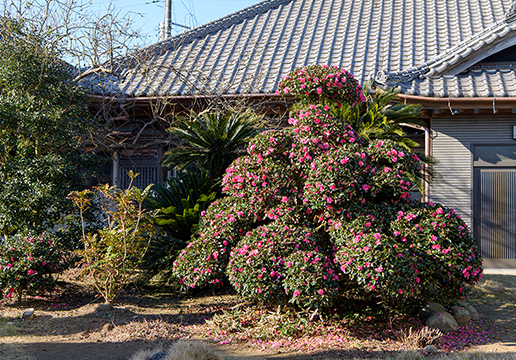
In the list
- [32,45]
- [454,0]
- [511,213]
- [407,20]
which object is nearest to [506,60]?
[511,213]

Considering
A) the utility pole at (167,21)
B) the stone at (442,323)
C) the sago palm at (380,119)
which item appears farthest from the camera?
the utility pole at (167,21)

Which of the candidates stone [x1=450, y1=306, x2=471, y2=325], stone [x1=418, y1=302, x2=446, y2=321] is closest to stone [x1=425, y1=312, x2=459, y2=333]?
stone [x1=418, y1=302, x2=446, y2=321]

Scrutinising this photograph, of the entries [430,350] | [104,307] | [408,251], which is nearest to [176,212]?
[104,307]

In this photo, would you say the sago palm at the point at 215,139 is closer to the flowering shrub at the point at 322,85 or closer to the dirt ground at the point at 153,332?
the flowering shrub at the point at 322,85

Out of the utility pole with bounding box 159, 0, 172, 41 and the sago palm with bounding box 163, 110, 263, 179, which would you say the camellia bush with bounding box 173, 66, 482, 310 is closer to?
the sago palm with bounding box 163, 110, 263, 179

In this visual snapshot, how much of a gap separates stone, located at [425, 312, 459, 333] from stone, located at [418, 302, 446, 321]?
0.42 ft

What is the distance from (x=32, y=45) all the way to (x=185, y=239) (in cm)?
363

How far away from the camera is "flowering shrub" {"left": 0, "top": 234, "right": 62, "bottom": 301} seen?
6.04 meters

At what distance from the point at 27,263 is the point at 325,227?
383 centimetres

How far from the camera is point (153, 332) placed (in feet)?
17.3

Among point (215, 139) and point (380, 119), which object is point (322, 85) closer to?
point (380, 119)

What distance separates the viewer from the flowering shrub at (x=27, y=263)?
604 centimetres

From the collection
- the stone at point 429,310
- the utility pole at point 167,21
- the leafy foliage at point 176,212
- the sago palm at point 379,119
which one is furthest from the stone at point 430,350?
the utility pole at point 167,21

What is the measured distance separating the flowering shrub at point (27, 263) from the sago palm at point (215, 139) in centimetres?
208
